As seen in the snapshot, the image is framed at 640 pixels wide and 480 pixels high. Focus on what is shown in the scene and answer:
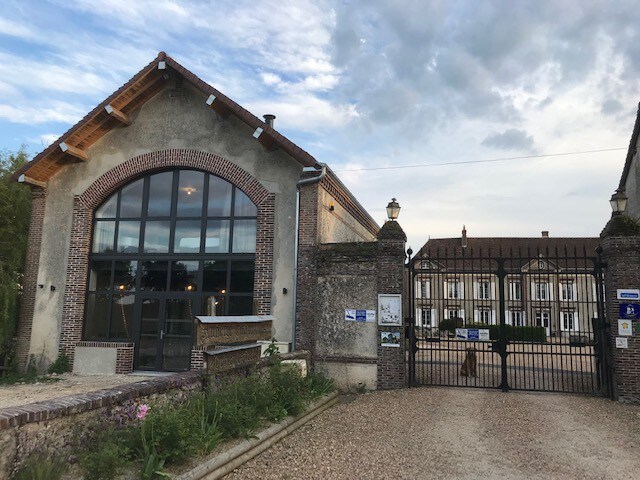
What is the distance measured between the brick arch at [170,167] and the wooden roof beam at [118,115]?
97 cm

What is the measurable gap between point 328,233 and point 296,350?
10.5 feet

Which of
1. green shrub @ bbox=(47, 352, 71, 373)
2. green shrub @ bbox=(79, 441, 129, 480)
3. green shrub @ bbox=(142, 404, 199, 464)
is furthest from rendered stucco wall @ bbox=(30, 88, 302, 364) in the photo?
green shrub @ bbox=(79, 441, 129, 480)

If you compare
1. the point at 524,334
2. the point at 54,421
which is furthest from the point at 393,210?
the point at 524,334

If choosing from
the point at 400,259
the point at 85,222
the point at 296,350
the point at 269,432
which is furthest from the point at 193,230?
the point at 269,432

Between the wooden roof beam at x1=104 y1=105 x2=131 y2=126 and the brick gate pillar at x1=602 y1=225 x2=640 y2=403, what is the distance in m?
11.3

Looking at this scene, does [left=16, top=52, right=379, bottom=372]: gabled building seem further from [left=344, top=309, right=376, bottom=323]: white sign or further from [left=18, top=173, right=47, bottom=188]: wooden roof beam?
[left=344, top=309, right=376, bottom=323]: white sign

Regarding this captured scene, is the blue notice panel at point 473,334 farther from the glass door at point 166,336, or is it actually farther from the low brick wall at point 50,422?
the low brick wall at point 50,422

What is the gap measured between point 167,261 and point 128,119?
152 inches

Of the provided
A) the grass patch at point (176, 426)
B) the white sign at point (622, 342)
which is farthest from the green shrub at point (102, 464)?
the white sign at point (622, 342)

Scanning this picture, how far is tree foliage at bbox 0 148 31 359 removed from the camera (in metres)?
11.7

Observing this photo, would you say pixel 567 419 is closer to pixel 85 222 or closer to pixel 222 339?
pixel 222 339

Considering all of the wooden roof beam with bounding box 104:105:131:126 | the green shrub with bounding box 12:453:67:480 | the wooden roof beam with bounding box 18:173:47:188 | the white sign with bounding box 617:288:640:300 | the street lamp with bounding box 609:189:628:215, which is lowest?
the green shrub with bounding box 12:453:67:480

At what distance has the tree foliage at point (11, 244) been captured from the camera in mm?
11719

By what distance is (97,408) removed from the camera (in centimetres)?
475
